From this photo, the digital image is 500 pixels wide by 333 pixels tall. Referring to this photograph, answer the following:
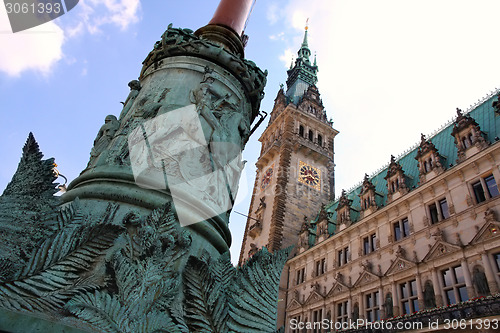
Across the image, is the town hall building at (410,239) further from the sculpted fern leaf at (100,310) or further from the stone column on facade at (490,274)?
the sculpted fern leaf at (100,310)

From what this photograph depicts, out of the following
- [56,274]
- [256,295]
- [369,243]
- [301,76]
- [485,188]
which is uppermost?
[301,76]

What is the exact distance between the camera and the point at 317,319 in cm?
2098

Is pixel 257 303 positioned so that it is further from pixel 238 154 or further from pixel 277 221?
pixel 277 221

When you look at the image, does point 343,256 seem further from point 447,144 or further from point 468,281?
point 447,144

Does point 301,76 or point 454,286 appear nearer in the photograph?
point 454,286

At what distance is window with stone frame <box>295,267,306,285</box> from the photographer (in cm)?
2423

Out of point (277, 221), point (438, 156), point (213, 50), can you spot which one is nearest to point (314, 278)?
point (277, 221)

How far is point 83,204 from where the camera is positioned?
2939mm

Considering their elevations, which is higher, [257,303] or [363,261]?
[363,261]

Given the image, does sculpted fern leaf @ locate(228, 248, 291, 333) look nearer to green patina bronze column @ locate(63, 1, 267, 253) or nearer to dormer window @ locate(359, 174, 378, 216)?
green patina bronze column @ locate(63, 1, 267, 253)

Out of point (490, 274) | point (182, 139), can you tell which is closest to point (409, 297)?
point (490, 274)

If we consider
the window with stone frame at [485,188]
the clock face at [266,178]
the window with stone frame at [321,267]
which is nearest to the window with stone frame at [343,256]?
the window with stone frame at [321,267]

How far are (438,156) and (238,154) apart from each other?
1748cm

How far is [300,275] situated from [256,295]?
2363 cm
